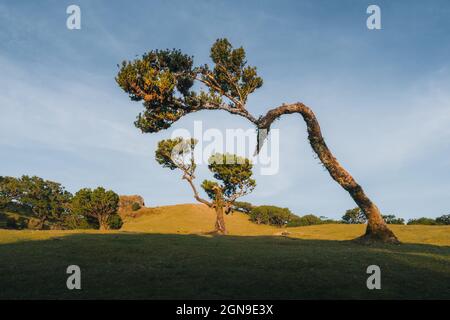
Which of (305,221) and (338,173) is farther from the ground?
(338,173)

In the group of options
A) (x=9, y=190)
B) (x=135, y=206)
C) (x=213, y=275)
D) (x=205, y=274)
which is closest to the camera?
(x=213, y=275)

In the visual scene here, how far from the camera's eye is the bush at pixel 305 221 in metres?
118

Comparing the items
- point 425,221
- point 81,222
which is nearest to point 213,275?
point 81,222

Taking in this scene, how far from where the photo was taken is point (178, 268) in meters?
17.2

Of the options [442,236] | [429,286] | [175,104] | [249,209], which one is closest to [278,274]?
[429,286]

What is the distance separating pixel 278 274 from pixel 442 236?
40386 millimetres

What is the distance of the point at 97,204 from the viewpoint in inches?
3526

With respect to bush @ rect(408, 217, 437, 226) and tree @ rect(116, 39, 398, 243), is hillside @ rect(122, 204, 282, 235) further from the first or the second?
tree @ rect(116, 39, 398, 243)

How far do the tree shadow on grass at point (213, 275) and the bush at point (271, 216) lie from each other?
325ft

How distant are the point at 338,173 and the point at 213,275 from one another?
23200mm

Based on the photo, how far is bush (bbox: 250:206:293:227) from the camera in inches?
4734

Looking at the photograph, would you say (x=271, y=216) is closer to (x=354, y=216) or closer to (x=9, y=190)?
(x=354, y=216)

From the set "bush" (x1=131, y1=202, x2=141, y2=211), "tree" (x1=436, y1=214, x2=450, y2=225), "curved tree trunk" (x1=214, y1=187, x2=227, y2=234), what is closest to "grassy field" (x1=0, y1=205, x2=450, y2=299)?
"curved tree trunk" (x1=214, y1=187, x2=227, y2=234)

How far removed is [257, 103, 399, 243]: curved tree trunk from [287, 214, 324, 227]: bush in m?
83.5
